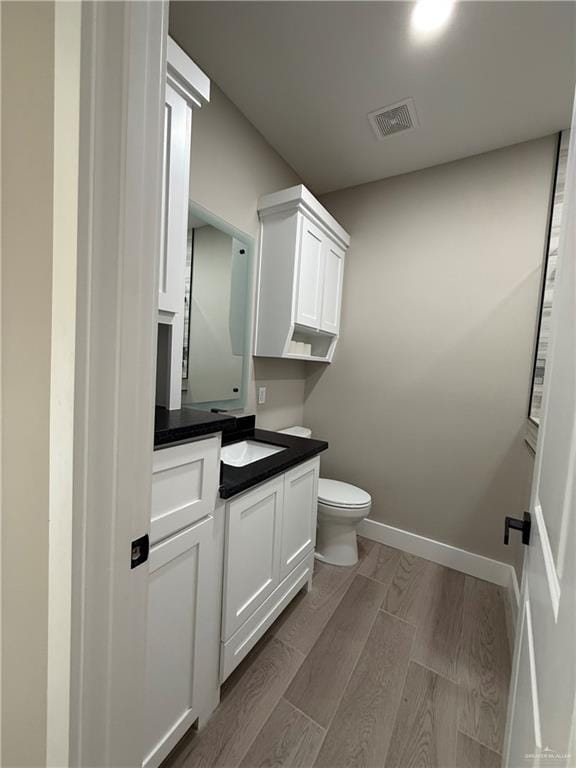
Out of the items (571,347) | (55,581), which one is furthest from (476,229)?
(55,581)

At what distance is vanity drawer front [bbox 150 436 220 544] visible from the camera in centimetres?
86

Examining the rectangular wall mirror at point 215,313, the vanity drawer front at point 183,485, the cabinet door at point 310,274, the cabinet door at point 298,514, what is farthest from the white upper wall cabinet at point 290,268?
the vanity drawer front at point 183,485

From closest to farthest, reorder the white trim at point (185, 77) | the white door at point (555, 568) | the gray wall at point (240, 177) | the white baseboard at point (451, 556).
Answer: the white door at point (555, 568), the white trim at point (185, 77), the gray wall at point (240, 177), the white baseboard at point (451, 556)

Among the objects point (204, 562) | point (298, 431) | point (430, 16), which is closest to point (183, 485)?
point (204, 562)

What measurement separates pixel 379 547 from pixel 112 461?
2.34 metres

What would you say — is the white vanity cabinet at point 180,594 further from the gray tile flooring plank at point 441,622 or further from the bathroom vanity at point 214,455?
the gray tile flooring plank at point 441,622

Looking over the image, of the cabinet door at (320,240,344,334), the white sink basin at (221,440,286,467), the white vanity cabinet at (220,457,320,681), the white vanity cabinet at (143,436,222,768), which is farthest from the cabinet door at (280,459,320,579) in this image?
the cabinet door at (320,240,344,334)

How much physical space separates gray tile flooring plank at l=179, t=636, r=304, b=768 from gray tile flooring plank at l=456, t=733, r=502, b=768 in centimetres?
63

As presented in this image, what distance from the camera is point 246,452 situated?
6.10 feet

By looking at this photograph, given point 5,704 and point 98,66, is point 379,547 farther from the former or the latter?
point 98,66

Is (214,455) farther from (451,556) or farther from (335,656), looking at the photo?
(451,556)

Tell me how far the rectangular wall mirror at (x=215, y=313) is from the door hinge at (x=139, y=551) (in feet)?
3.53

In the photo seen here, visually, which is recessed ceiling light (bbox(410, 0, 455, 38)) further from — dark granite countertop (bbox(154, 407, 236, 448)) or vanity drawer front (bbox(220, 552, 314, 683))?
vanity drawer front (bbox(220, 552, 314, 683))

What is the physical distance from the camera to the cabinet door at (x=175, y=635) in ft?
2.91
